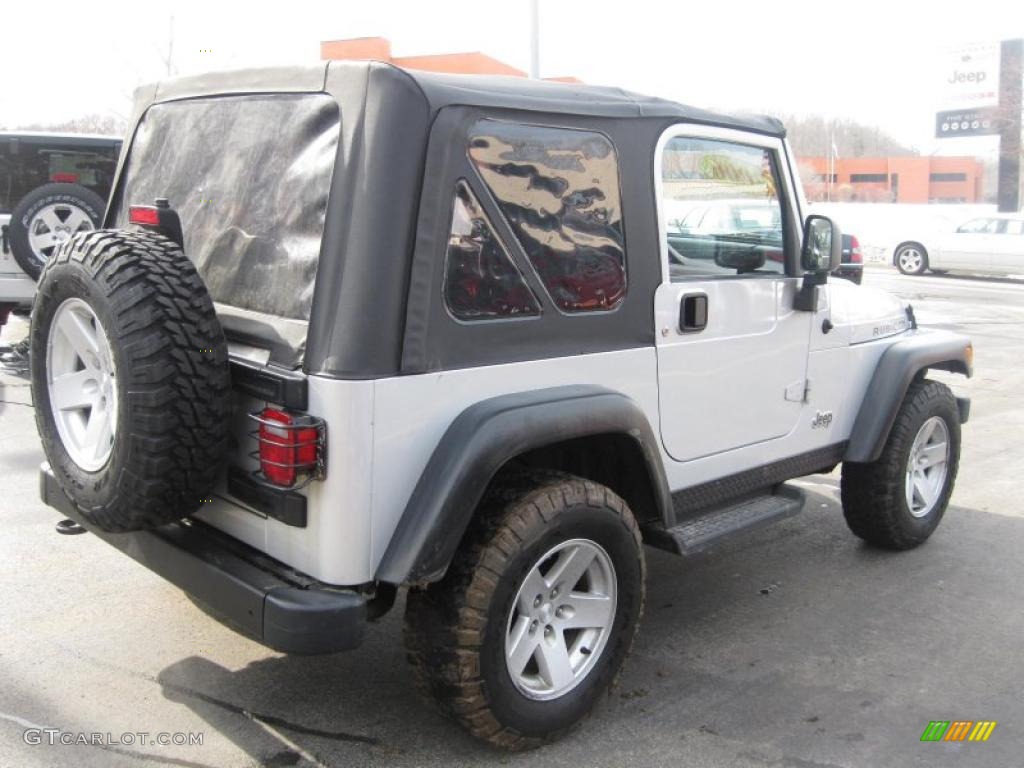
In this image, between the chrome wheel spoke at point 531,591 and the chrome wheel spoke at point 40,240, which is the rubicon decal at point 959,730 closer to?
the chrome wheel spoke at point 531,591

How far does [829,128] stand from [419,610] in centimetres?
9286

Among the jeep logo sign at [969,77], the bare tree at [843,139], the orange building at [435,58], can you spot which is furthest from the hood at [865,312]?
the bare tree at [843,139]

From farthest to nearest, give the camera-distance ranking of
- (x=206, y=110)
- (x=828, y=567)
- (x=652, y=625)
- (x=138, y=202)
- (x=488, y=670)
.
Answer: (x=828, y=567) → (x=652, y=625) → (x=138, y=202) → (x=206, y=110) → (x=488, y=670)

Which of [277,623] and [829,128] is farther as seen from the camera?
[829,128]

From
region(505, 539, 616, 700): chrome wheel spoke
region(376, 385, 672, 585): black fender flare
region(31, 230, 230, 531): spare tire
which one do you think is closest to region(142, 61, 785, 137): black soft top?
region(31, 230, 230, 531): spare tire

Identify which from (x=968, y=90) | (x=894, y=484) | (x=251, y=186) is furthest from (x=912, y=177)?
(x=251, y=186)

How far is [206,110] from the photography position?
363 cm

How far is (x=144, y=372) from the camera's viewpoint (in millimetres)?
2807

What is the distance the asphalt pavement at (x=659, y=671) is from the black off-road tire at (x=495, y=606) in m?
0.18

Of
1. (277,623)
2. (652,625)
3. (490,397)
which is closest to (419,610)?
(277,623)

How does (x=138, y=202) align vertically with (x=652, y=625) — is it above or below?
above

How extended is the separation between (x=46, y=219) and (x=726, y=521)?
649cm

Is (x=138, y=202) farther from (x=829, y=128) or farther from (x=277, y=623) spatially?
(x=829, y=128)

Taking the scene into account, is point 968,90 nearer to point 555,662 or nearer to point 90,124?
point 90,124
